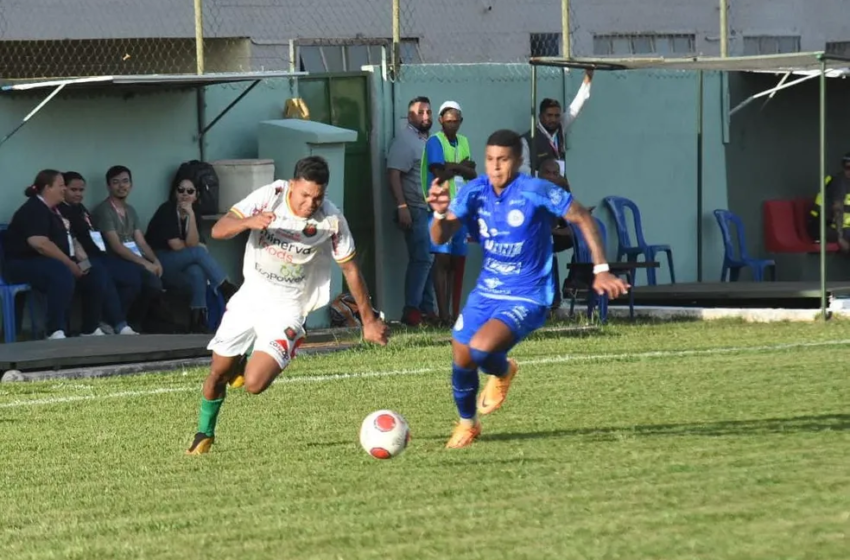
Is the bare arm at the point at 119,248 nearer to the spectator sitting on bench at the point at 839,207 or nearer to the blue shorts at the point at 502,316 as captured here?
the blue shorts at the point at 502,316

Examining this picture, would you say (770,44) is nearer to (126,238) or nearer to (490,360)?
(126,238)

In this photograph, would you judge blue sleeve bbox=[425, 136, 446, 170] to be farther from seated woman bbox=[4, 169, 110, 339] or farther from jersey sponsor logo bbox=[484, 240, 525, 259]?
jersey sponsor logo bbox=[484, 240, 525, 259]

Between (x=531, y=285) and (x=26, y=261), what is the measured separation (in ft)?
22.3

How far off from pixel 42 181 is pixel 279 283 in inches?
239

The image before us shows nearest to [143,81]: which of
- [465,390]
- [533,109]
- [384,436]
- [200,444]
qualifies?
[533,109]

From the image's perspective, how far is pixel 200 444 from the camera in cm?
980

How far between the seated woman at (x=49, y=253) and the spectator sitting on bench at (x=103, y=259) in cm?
12

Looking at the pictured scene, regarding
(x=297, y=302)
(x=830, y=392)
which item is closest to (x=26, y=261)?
(x=297, y=302)

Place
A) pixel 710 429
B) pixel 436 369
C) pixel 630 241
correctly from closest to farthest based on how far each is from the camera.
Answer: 1. pixel 710 429
2. pixel 436 369
3. pixel 630 241

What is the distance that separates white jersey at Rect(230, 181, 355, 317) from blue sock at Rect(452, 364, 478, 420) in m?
0.83

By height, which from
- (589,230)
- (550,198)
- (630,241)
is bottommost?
(630,241)

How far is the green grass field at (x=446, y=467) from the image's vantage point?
709 centimetres

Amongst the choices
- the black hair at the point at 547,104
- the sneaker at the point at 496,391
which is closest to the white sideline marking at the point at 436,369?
the sneaker at the point at 496,391

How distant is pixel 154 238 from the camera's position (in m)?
16.5
